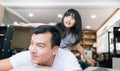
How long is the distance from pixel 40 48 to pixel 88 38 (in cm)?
766

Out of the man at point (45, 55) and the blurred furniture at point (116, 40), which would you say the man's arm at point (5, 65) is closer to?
the man at point (45, 55)

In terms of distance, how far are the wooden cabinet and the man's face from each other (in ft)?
24.5

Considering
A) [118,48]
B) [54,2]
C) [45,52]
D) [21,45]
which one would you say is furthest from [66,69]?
[54,2]

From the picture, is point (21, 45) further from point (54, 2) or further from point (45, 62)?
point (45, 62)

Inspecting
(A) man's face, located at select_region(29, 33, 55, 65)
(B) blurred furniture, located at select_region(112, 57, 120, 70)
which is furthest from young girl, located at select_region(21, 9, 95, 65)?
(B) blurred furniture, located at select_region(112, 57, 120, 70)

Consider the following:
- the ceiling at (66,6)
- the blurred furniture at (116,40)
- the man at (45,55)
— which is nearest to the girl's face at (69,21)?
the man at (45,55)

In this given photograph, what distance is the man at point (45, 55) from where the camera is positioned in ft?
2.08

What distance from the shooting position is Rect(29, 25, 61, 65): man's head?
0.63 m

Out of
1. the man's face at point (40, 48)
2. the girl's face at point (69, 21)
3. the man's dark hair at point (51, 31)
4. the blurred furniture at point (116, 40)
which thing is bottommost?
the blurred furniture at point (116, 40)

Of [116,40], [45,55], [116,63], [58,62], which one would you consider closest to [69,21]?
[58,62]

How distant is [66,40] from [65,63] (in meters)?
0.65

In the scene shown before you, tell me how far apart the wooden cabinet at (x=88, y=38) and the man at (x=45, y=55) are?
7.34m

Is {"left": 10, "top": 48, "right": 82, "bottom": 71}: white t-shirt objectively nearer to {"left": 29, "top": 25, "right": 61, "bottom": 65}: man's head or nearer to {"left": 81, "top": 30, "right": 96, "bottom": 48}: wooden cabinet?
{"left": 29, "top": 25, "right": 61, "bottom": 65}: man's head

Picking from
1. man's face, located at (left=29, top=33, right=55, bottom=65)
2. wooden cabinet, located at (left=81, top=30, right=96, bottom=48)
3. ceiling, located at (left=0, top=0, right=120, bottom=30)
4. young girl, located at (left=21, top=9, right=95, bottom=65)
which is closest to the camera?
man's face, located at (left=29, top=33, right=55, bottom=65)
